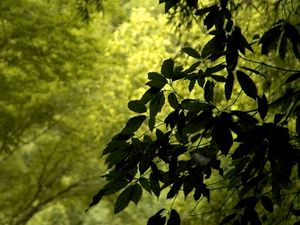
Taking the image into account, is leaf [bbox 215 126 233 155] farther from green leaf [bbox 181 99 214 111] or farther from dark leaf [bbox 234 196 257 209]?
dark leaf [bbox 234 196 257 209]

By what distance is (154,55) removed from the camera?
1124 centimetres

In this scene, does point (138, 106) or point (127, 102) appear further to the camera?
point (127, 102)

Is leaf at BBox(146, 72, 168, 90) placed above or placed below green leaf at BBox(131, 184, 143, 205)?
above

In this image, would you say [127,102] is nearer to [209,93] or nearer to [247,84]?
[209,93]

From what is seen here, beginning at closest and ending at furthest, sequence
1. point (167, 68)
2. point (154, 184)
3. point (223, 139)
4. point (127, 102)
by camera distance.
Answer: point (223, 139) < point (167, 68) < point (154, 184) < point (127, 102)

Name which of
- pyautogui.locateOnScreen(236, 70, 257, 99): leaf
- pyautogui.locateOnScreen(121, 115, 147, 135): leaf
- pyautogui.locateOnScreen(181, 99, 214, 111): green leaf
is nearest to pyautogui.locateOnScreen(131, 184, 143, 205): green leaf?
pyautogui.locateOnScreen(121, 115, 147, 135): leaf

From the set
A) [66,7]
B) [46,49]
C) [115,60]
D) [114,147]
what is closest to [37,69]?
[46,49]

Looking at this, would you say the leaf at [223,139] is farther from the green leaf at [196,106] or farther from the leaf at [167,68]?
the leaf at [167,68]

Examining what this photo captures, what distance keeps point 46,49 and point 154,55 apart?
8.63ft

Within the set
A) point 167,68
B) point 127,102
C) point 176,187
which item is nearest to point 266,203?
point 176,187

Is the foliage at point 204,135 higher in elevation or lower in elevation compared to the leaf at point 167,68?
lower

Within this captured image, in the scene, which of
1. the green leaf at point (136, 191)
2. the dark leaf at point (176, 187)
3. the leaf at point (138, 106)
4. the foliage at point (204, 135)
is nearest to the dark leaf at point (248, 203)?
the foliage at point (204, 135)

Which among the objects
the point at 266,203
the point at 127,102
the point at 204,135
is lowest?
the point at 266,203

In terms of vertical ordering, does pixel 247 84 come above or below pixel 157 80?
below
